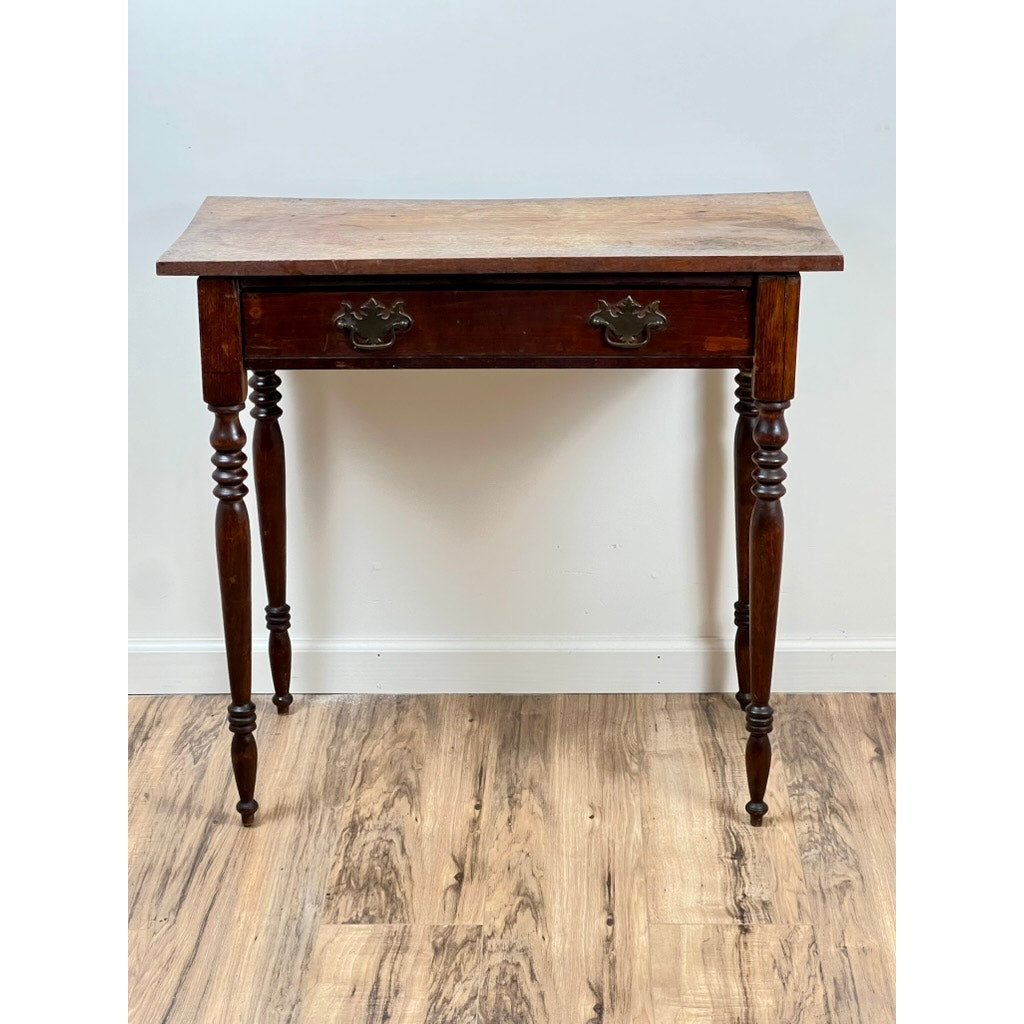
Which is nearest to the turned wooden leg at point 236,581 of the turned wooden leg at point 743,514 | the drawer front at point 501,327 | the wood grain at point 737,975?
the drawer front at point 501,327

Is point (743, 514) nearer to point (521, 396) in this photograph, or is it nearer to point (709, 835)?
point (521, 396)

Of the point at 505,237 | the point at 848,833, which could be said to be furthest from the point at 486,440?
the point at 848,833

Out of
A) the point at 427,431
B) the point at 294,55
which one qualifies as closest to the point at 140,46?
the point at 294,55

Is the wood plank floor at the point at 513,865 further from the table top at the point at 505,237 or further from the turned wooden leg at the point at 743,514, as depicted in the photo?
the table top at the point at 505,237

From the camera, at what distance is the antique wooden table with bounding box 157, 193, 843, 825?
1.71 metres

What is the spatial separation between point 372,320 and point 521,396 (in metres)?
0.55

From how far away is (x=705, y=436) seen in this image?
227cm

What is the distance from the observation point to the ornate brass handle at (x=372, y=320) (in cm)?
175

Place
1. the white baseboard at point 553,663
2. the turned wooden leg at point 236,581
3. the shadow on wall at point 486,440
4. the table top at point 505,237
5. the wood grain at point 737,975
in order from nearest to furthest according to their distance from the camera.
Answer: the wood grain at point 737,975, the table top at point 505,237, the turned wooden leg at point 236,581, the shadow on wall at point 486,440, the white baseboard at point 553,663

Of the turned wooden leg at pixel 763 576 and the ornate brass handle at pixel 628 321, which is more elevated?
the ornate brass handle at pixel 628 321

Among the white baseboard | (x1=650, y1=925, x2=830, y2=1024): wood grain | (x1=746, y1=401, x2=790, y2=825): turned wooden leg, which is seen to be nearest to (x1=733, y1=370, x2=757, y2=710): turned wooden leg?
the white baseboard

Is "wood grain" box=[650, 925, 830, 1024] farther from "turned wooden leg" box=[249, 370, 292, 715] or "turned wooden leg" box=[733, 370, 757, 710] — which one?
"turned wooden leg" box=[249, 370, 292, 715]

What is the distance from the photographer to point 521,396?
7.41 ft

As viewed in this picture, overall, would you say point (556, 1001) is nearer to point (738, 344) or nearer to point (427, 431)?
point (738, 344)
